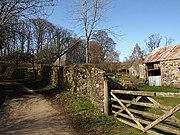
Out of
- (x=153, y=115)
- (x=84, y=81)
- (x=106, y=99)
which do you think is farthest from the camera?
(x=84, y=81)

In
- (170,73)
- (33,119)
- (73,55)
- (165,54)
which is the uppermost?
(73,55)

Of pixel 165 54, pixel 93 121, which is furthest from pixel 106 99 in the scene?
pixel 165 54

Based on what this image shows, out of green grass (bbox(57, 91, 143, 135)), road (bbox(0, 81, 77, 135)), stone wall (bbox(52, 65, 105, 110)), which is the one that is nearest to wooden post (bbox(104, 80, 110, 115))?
green grass (bbox(57, 91, 143, 135))

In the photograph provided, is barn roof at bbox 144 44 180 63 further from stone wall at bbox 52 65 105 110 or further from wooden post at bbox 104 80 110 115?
wooden post at bbox 104 80 110 115

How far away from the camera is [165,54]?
27.6m

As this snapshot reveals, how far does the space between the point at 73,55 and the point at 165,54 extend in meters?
18.1

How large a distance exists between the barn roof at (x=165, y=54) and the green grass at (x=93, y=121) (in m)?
17.9

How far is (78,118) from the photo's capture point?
8.94 m

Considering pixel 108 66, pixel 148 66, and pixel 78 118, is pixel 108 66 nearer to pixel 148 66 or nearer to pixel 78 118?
pixel 148 66

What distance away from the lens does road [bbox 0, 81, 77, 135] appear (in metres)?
7.48

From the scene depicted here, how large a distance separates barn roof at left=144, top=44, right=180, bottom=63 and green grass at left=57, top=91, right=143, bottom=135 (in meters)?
17.9

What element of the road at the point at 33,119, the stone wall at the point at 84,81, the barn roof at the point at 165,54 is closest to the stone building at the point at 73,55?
the barn roof at the point at 165,54

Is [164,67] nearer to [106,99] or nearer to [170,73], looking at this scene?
[170,73]

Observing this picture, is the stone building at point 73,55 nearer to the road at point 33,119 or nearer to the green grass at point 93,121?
the road at point 33,119
